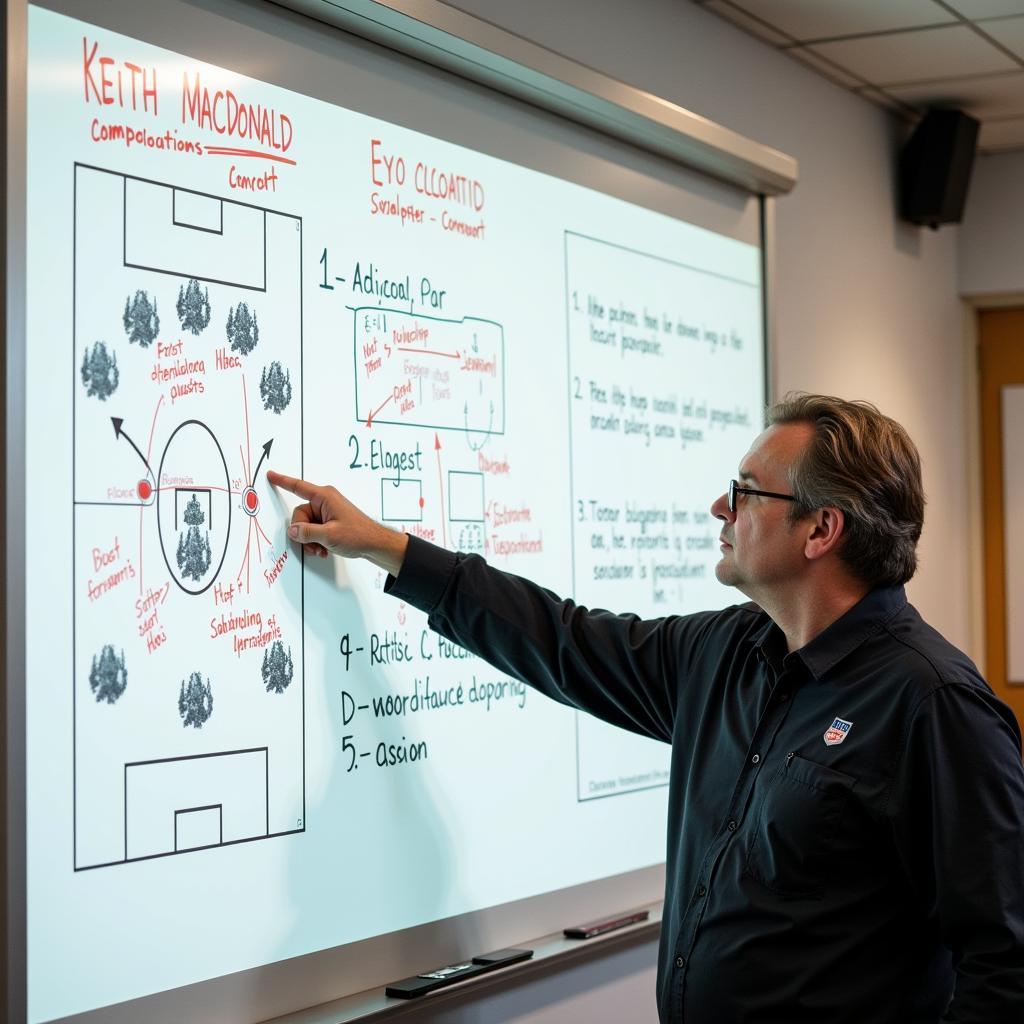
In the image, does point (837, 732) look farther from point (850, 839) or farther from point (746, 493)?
point (746, 493)

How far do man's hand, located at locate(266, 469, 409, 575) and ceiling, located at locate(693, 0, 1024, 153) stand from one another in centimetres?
172

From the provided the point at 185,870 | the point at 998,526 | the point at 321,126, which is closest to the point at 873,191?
the point at 998,526

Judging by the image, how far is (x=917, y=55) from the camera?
11.0 feet

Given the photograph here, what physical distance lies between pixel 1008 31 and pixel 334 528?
233 centimetres

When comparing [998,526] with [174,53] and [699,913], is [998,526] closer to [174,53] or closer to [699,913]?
[699,913]

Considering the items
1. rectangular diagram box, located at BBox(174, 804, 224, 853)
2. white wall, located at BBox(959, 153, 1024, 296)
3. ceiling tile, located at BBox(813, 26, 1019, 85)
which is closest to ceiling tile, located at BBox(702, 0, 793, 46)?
ceiling tile, located at BBox(813, 26, 1019, 85)

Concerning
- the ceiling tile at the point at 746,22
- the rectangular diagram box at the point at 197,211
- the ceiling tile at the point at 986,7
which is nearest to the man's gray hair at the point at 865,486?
the rectangular diagram box at the point at 197,211

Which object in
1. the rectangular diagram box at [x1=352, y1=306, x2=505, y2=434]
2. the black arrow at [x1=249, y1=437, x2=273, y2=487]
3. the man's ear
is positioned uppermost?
the rectangular diagram box at [x1=352, y1=306, x2=505, y2=434]

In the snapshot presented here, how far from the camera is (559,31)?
8.32 ft

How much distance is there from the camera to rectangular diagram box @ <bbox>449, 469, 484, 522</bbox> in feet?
6.80

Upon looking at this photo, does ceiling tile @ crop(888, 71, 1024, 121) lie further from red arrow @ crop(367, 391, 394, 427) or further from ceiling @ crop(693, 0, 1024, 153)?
red arrow @ crop(367, 391, 394, 427)

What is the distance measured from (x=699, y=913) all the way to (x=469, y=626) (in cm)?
51

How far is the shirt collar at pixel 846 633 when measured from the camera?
1.67 meters

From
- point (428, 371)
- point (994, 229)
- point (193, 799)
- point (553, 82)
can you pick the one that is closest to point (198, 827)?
point (193, 799)
